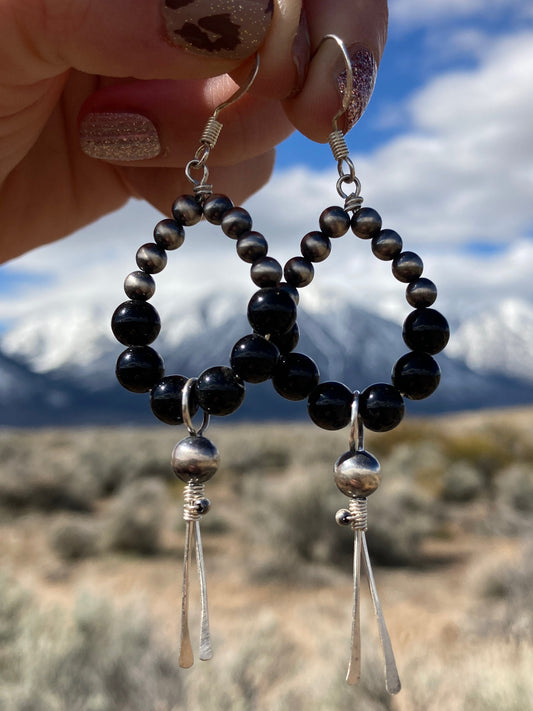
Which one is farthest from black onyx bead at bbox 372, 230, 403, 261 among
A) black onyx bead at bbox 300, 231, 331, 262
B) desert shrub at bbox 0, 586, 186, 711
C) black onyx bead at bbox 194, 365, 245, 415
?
desert shrub at bbox 0, 586, 186, 711

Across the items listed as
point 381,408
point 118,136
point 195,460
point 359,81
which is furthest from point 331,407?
point 118,136

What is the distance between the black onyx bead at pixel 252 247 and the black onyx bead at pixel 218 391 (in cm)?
29

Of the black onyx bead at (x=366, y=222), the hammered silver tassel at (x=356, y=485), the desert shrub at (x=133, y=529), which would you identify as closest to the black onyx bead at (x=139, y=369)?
the hammered silver tassel at (x=356, y=485)

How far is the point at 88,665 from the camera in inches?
152

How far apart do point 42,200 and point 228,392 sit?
145cm

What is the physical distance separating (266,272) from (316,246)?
Answer: 0.49 ft

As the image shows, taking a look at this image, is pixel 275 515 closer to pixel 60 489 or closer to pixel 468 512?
pixel 468 512

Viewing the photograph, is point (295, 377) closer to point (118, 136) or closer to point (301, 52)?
point (301, 52)

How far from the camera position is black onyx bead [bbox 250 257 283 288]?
1.53 metres

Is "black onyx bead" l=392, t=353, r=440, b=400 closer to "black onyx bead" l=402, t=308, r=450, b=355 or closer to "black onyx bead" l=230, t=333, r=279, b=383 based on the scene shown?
"black onyx bead" l=402, t=308, r=450, b=355

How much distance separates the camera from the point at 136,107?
192cm

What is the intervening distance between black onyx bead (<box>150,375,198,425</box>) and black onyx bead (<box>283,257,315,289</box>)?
1.22ft

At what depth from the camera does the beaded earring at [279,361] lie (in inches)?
56.5

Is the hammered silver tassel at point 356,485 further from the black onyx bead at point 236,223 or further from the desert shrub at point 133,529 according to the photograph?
the desert shrub at point 133,529
